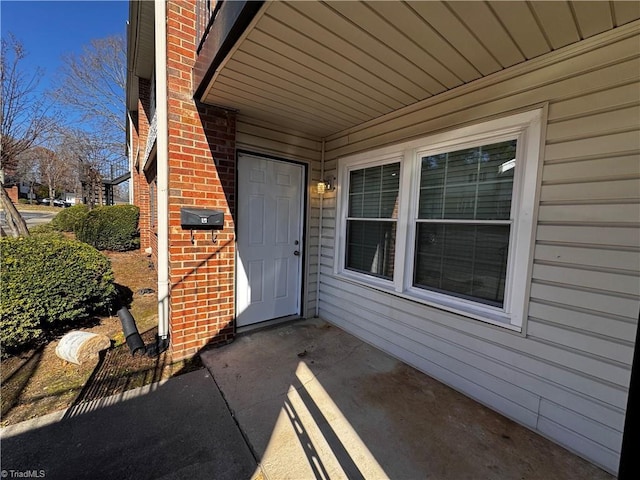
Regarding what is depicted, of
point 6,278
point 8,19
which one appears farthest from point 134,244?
point 6,278

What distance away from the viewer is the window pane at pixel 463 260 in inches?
89.0

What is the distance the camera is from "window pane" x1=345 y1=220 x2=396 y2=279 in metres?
3.18

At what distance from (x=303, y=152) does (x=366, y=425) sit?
3.07 metres

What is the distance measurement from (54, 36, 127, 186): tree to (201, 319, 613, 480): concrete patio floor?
618 inches

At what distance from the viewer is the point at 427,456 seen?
1.79 m

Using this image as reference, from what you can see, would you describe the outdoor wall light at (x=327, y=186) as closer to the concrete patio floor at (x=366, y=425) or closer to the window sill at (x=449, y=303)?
the window sill at (x=449, y=303)

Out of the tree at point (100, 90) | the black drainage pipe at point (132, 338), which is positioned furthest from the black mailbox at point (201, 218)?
the tree at point (100, 90)

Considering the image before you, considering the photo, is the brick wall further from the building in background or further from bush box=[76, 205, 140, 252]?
bush box=[76, 205, 140, 252]

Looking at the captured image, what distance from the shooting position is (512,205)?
83.7 inches

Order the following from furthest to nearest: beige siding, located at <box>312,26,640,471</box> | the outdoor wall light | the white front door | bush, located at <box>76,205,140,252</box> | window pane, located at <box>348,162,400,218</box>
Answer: bush, located at <box>76,205,140,252</box> < the outdoor wall light < the white front door < window pane, located at <box>348,162,400,218</box> < beige siding, located at <box>312,26,640,471</box>

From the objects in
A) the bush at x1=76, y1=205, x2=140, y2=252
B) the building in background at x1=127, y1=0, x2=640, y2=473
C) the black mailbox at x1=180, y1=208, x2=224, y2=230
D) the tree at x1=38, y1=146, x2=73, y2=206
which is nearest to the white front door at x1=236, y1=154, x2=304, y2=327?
the building in background at x1=127, y1=0, x2=640, y2=473

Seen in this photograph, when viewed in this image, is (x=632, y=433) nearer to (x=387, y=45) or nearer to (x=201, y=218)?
(x=387, y=45)

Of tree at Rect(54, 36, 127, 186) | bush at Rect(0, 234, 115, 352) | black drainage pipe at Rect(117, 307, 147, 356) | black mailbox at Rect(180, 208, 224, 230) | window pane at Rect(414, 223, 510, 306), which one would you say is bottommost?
black drainage pipe at Rect(117, 307, 147, 356)

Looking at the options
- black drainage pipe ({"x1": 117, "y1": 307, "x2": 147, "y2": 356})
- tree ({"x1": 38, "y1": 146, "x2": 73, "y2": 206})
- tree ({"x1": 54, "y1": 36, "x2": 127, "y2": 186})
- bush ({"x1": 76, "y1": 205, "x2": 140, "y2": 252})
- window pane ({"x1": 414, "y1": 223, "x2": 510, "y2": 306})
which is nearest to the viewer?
window pane ({"x1": 414, "y1": 223, "x2": 510, "y2": 306})
